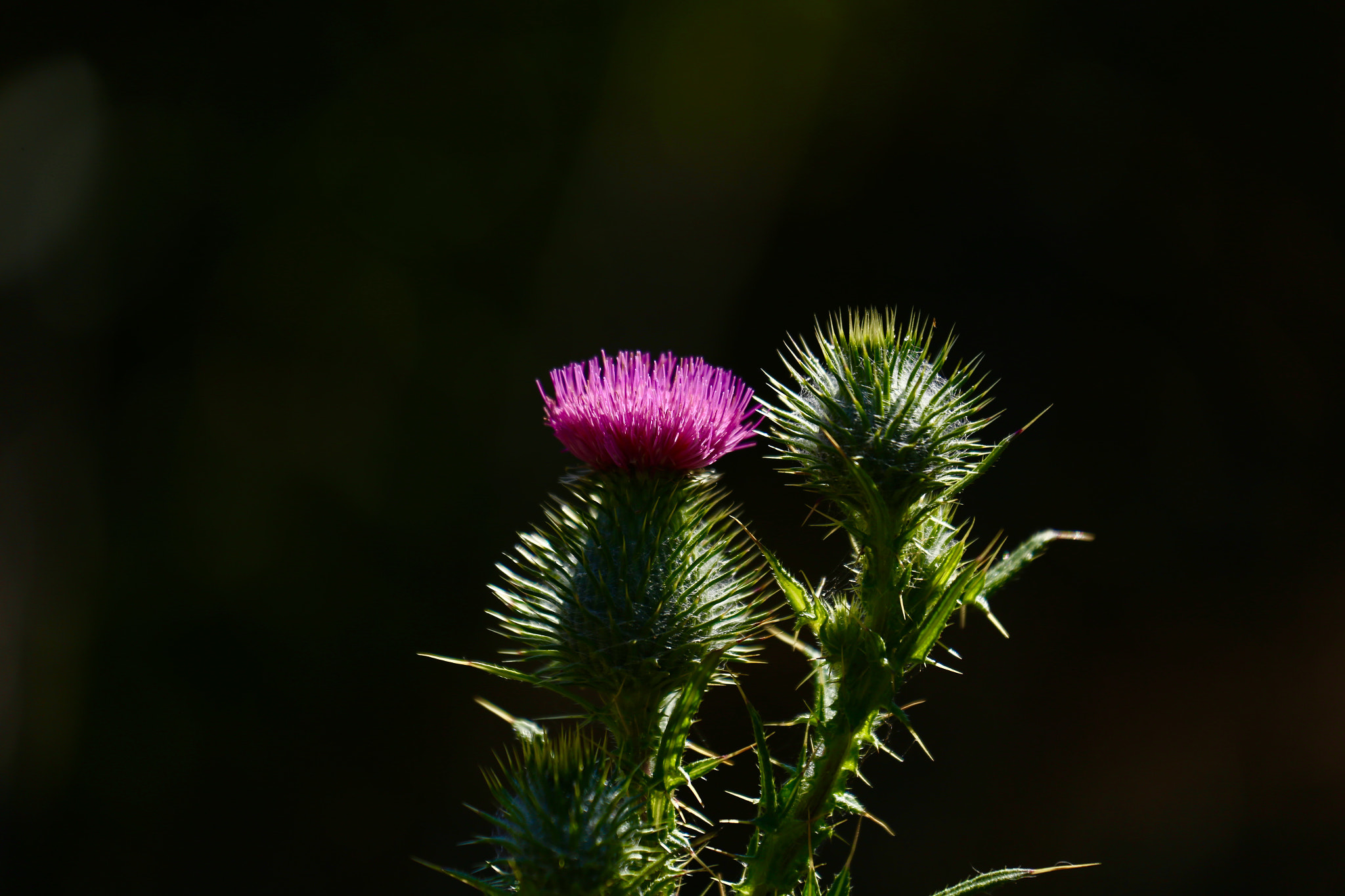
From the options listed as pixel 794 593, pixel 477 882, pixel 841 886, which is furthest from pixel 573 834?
pixel 794 593

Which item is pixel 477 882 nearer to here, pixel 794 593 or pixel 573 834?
pixel 573 834

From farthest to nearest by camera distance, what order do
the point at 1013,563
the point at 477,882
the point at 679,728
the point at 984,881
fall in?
the point at 1013,563 < the point at 679,728 < the point at 984,881 < the point at 477,882

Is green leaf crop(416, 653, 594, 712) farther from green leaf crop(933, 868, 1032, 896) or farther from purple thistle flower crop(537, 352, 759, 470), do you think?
green leaf crop(933, 868, 1032, 896)

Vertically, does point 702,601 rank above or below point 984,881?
above

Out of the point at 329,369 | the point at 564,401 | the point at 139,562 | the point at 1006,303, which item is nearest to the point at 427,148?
the point at 329,369

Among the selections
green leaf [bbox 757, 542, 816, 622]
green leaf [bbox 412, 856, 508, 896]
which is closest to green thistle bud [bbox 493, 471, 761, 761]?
green leaf [bbox 757, 542, 816, 622]

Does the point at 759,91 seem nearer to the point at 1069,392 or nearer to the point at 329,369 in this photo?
the point at 1069,392

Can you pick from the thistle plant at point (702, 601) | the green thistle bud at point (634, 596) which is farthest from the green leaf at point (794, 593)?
the green thistle bud at point (634, 596)

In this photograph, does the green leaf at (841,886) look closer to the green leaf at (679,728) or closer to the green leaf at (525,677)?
the green leaf at (679,728)
